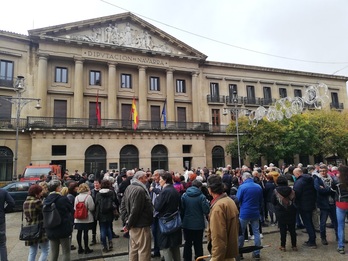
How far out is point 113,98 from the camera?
87.7ft

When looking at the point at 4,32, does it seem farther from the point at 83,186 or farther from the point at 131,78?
the point at 83,186

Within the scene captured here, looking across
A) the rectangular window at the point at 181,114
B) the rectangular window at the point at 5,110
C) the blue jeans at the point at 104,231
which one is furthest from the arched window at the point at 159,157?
the blue jeans at the point at 104,231

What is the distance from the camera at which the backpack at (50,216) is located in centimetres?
489

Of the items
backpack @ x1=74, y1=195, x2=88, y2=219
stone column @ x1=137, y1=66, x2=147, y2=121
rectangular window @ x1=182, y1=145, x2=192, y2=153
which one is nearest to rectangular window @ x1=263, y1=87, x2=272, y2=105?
rectangular window @ x1=182, y1=145, x2=192, y2=153

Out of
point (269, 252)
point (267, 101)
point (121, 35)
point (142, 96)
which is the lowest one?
point (269, 252)

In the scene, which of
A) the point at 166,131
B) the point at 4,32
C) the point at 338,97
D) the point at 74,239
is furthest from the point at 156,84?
the point at 338,97

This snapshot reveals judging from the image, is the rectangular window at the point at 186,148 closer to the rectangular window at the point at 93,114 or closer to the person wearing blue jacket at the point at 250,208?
the rectangular window at the point at 93,114

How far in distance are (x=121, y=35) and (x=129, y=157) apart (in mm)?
13926

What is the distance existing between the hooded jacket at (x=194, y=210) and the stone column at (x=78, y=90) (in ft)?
73.3

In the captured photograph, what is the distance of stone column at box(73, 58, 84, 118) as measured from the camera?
25.1 m

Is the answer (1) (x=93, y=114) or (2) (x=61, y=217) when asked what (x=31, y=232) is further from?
(1) (x=93, y=114)

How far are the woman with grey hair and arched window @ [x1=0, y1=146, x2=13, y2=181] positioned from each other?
70.4 ft

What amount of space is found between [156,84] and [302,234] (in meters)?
25.3

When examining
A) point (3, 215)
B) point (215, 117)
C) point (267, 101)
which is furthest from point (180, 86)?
point (3, 215)
